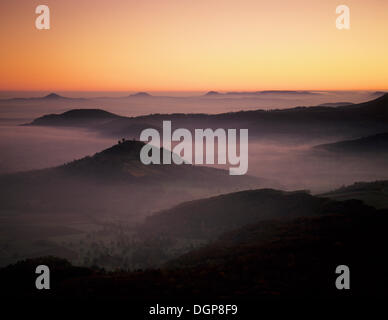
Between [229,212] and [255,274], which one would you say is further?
[229,212]

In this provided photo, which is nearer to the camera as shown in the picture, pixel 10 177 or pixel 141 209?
pixel 141 209

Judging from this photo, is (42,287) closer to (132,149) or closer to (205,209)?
(205,209)

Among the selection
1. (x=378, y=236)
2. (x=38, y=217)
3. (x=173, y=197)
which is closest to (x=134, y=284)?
(x=378, y=236)

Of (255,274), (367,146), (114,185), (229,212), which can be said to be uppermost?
(255,274)

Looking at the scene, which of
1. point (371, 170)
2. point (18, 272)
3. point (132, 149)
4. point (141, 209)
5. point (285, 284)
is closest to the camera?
point (285, 284)

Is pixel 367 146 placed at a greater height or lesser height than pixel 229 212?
lesser

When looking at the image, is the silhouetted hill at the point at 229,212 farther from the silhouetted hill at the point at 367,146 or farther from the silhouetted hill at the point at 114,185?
the silhouetted hill at the point at 367,146

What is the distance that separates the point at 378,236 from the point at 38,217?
46.7 metres

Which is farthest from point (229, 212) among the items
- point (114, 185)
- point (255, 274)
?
point (114, 185)

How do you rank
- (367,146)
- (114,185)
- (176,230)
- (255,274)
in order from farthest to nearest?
(367,146) < (114,185) < (176,230) < (255,274)

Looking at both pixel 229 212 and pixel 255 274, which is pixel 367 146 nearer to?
pixel 229 212

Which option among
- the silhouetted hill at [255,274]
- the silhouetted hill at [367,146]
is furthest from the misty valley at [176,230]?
the silhouetted hill at [367,146]

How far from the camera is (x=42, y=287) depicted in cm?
1964
